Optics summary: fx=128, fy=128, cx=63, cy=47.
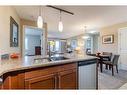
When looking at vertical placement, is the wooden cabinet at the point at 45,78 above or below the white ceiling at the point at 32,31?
below

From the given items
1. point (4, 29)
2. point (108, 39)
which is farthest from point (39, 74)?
point (108, 39)

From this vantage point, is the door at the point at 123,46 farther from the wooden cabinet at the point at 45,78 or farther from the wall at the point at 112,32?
the wooden cabinet at the point at 45,78

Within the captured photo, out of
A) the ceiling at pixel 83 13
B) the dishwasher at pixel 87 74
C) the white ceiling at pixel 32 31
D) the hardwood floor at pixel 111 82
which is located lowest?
the hardwood floor at pixel 111 82

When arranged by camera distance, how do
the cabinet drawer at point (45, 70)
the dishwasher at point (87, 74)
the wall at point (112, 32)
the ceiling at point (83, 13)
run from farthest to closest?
the wall at point (112, 32), the ceiling at point (83, 13), the dishwasher at point (87, 74), the cabinet drawer at point (45, 70)

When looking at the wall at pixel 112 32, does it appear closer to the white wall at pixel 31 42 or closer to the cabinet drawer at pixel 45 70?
the cabinet drawer at pixel 45 70

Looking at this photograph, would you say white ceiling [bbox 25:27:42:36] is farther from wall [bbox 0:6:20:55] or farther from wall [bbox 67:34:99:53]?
wall [bbox 67:34:99:53]

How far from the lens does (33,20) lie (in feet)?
18.0

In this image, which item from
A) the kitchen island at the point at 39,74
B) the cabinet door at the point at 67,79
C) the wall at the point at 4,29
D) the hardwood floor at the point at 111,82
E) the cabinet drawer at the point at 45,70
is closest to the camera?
the kitchen island at the point at 39,74

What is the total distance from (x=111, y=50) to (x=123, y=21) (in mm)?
1508

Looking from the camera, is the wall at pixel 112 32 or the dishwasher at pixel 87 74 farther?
the wall at pixel 112 32

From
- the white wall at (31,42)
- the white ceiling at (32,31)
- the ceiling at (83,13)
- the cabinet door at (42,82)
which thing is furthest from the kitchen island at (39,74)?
the white wall at (31,42)

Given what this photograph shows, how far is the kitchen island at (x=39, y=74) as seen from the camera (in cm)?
143
